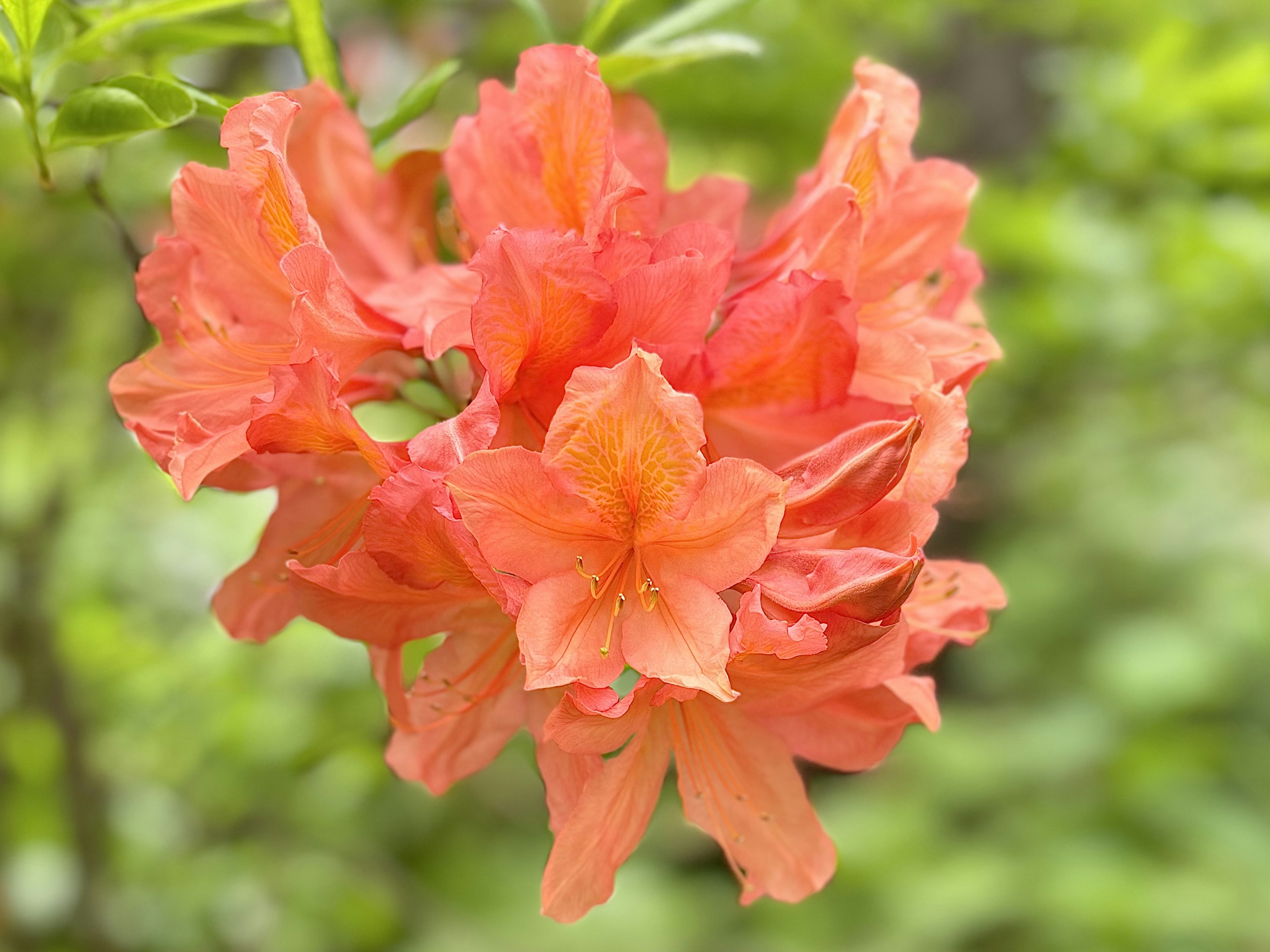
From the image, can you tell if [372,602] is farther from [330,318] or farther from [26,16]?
[26,16]

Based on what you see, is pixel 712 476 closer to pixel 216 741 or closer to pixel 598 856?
pixel 598 856

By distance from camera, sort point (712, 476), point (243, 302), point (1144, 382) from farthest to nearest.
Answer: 1. point (1144, 382)
2. point (243, 302)
3. point (712, 476)

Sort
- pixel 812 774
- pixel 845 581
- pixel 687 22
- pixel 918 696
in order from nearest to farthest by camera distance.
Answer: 1. pixel 845 581
2. pixel 918 696
3. pixel 687 22
4. pixel 812 774

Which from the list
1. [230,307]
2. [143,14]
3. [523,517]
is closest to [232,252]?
[230,307]

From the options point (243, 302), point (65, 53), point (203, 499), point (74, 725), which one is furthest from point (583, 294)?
point (203, 499)

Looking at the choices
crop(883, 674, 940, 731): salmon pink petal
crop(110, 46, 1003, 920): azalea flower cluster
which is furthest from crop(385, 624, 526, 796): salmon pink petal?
crop(883, 674, 940, 731): salmon pink petal

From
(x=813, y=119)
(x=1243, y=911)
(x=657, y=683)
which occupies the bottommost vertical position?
(x=1243, y=911)
